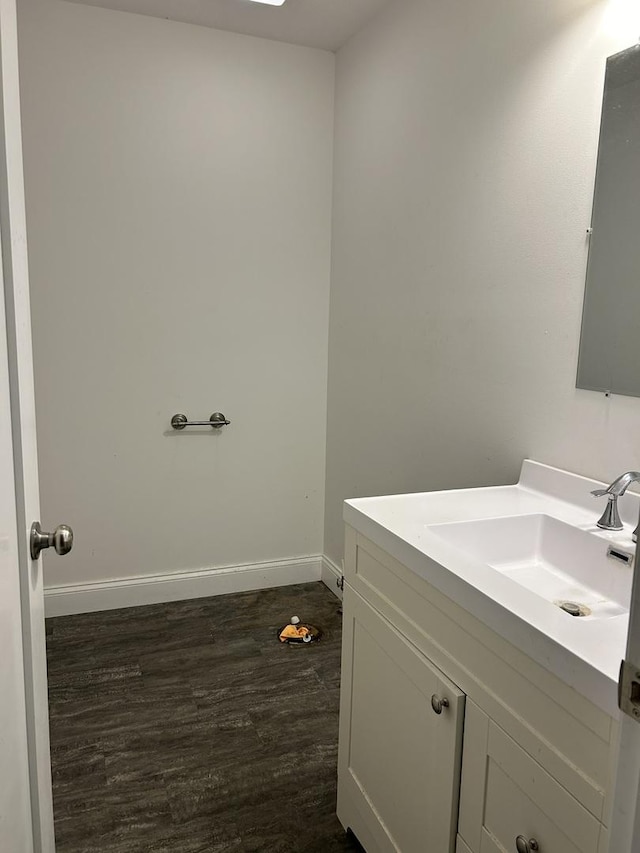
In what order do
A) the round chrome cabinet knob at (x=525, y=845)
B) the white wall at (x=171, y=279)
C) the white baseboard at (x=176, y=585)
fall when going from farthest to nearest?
the white baseboard at (x=176, y=585) → the white wall at (x=171, y=279) → the round chrome cabinet knob at (x=525, y=845)

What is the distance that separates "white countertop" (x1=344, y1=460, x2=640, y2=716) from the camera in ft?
3.04

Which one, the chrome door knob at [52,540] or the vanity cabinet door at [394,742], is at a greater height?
the chrome door knob at [52,540]

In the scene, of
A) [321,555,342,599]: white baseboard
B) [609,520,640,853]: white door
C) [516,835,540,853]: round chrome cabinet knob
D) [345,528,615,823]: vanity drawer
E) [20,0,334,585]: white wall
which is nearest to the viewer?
[609,520,640,853]: white door

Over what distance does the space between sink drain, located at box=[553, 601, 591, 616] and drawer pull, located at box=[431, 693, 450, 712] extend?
0.32 meters

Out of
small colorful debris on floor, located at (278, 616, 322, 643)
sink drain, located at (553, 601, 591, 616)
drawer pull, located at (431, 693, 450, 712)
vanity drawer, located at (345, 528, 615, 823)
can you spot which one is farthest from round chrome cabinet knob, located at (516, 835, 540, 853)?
small colorful debris on floor, located at (278, 616, 322, 643)

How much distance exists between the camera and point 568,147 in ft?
5.55

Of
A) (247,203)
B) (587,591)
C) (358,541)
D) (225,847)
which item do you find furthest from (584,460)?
(247,203)

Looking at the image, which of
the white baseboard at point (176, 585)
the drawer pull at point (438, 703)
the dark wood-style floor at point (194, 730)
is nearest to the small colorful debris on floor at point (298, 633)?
the dark wood-style floor at point (194, 730)

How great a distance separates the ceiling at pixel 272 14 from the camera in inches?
101

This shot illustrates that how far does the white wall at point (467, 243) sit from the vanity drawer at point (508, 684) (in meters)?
0.58

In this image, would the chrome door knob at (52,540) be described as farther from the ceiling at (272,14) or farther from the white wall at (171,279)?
the ceiling at (272,14)

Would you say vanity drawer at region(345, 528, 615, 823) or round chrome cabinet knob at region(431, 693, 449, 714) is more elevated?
vanity drawer at region(345, 528, 615, 823)

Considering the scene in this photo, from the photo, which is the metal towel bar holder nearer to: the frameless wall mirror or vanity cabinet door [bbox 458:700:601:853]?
the frameless wall mirror

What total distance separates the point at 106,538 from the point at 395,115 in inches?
85.0
